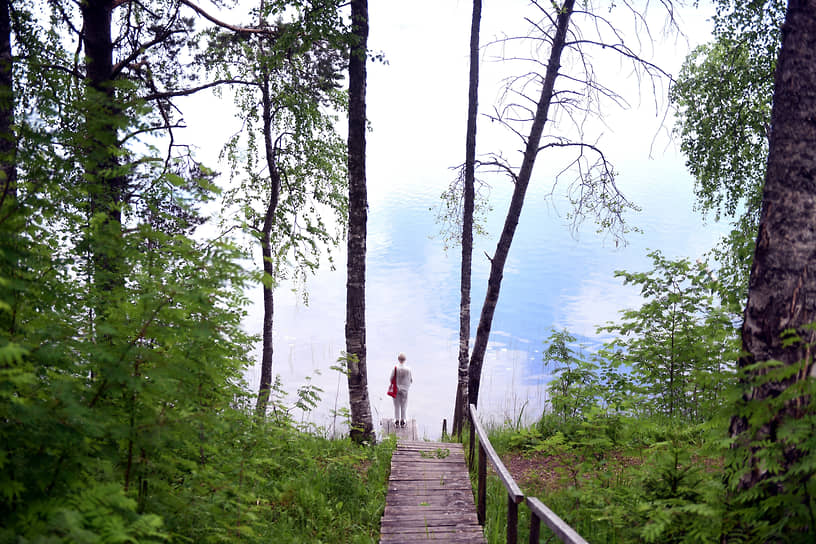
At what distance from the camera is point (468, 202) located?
12.1 m

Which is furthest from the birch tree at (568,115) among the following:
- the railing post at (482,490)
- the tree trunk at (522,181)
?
the railing post at (482,490)

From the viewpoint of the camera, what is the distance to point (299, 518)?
5.70 m

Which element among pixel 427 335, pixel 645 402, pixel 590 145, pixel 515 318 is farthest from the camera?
pixel 515 318

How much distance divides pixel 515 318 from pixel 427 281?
14436mm

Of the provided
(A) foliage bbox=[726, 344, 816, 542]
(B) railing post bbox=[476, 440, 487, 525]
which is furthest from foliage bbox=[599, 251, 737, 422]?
(A) foliage bbox=[726, 344, 816, 542]

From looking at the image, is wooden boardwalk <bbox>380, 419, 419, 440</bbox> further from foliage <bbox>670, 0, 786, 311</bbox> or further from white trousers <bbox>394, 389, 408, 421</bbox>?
foliage <bbox>670, 0, 786, 311</bbox>

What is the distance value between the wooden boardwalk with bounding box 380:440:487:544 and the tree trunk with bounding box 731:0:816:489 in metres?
3.36

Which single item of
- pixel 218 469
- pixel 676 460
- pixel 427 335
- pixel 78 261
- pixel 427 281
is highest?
pixel 427 281

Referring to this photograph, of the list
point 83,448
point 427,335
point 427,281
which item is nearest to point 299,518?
point 83,448

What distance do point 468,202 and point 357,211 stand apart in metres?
4.14

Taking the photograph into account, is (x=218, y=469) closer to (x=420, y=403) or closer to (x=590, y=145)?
(x=590, y=145)

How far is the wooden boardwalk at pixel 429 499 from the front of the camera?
5590 mm

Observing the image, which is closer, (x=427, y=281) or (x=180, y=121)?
(x=180, y=121)

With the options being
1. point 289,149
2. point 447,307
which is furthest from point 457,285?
point 289,149
